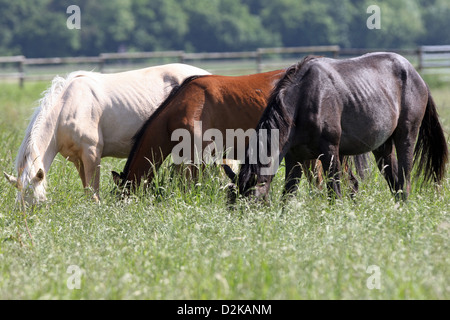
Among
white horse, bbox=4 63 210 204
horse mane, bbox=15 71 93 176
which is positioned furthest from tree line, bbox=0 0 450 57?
horse mane, bbox=15 71 93 176

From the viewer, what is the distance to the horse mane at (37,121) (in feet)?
21.1

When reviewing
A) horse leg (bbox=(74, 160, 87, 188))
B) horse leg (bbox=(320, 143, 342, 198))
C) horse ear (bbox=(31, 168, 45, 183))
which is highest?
horse leg (bbox=(320, 143, 342, 198))

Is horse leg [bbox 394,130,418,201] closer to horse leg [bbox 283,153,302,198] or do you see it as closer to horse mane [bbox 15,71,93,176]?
horse leg [bbox 283,153,302,198]

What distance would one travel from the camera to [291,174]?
6141 millimetres

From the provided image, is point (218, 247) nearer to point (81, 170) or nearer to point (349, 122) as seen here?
point (349, 122)

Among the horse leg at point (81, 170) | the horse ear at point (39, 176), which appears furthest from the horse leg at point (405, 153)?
the horse ear at point (39, 176)

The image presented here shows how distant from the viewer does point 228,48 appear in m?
54.4

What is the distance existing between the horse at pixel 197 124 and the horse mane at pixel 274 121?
2.10 feet

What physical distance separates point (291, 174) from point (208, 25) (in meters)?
50.0

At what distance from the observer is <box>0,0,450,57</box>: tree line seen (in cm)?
4841

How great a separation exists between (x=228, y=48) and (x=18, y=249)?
50.3 metres

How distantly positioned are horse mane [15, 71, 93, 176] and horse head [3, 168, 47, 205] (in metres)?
0.15

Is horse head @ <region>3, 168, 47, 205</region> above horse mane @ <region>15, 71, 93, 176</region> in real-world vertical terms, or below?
below

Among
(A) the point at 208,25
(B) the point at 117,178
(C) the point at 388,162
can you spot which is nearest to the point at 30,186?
(B) the point at 117,178
